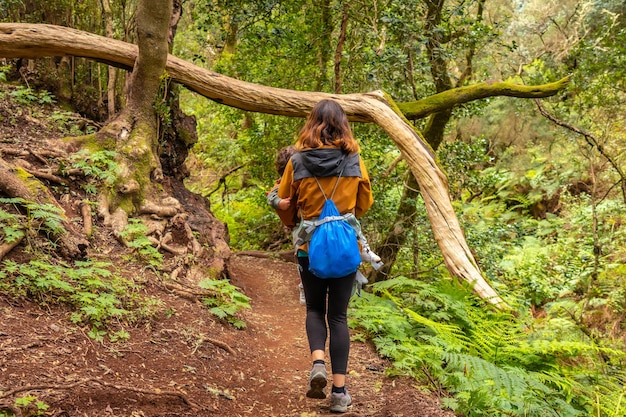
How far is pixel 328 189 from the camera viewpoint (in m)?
3.67

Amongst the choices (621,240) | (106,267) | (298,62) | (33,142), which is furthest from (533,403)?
(621,240)

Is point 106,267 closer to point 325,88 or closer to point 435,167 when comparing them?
point 435,167

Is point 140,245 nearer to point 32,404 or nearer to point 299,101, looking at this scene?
point 32,404

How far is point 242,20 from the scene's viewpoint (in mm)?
8156

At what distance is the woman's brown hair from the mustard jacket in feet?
0.15

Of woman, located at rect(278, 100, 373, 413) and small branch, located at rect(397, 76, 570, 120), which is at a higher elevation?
small branch, located at rect(397, 76, 570, 120)

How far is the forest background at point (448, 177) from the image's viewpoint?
477 cm

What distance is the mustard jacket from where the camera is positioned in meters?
3.62

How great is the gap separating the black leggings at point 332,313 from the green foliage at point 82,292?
1.45m

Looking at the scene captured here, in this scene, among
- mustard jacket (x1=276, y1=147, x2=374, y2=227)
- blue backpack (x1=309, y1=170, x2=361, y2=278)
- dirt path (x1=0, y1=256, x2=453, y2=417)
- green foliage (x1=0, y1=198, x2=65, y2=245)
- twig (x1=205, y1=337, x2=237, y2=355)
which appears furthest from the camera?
twig (x1=205, y1=337, x2=237, y2=355)

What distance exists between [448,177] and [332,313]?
4889mm

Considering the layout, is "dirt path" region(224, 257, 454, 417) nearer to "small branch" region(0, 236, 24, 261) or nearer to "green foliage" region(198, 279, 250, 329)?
"green foliage" region(198, 279, 250, 329)

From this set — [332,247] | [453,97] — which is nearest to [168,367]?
[332,247]

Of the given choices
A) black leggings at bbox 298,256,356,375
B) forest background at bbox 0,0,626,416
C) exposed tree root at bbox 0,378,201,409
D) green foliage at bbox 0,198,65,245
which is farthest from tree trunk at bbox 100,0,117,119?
exposed tree root at bbox 0,378,201,409
